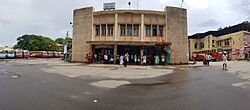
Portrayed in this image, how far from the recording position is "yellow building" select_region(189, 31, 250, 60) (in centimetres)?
4816

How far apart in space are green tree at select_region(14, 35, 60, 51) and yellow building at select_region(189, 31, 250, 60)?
50031 mm

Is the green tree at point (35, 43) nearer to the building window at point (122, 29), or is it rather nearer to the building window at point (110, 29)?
the building window at point (110, 29)

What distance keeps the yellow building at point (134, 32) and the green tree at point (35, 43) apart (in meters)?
50.9

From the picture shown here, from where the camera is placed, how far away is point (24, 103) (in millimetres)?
6039

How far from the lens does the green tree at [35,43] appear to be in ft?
242

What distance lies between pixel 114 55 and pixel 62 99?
69.5ft

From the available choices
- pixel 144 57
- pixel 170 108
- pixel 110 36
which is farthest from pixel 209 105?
pixel 110 36

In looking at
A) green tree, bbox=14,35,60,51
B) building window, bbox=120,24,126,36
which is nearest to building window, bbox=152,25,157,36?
building window, bbox=120,24,126,36

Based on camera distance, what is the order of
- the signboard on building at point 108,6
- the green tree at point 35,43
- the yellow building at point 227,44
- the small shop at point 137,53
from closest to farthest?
1. the small shop at point 137,53
2. the signboard on building at point 108,6
3. the yellow building at point 227,44
4. the green tree at point 35,43

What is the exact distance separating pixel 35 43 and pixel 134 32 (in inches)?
2198

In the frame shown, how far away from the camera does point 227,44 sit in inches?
2084

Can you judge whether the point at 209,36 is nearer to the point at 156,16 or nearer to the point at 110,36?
the point at 156,16

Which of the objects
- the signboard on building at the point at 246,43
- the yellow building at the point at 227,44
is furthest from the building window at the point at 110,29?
the signboard on building at the point at 246,43

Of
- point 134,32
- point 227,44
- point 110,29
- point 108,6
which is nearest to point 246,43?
point 227,44
